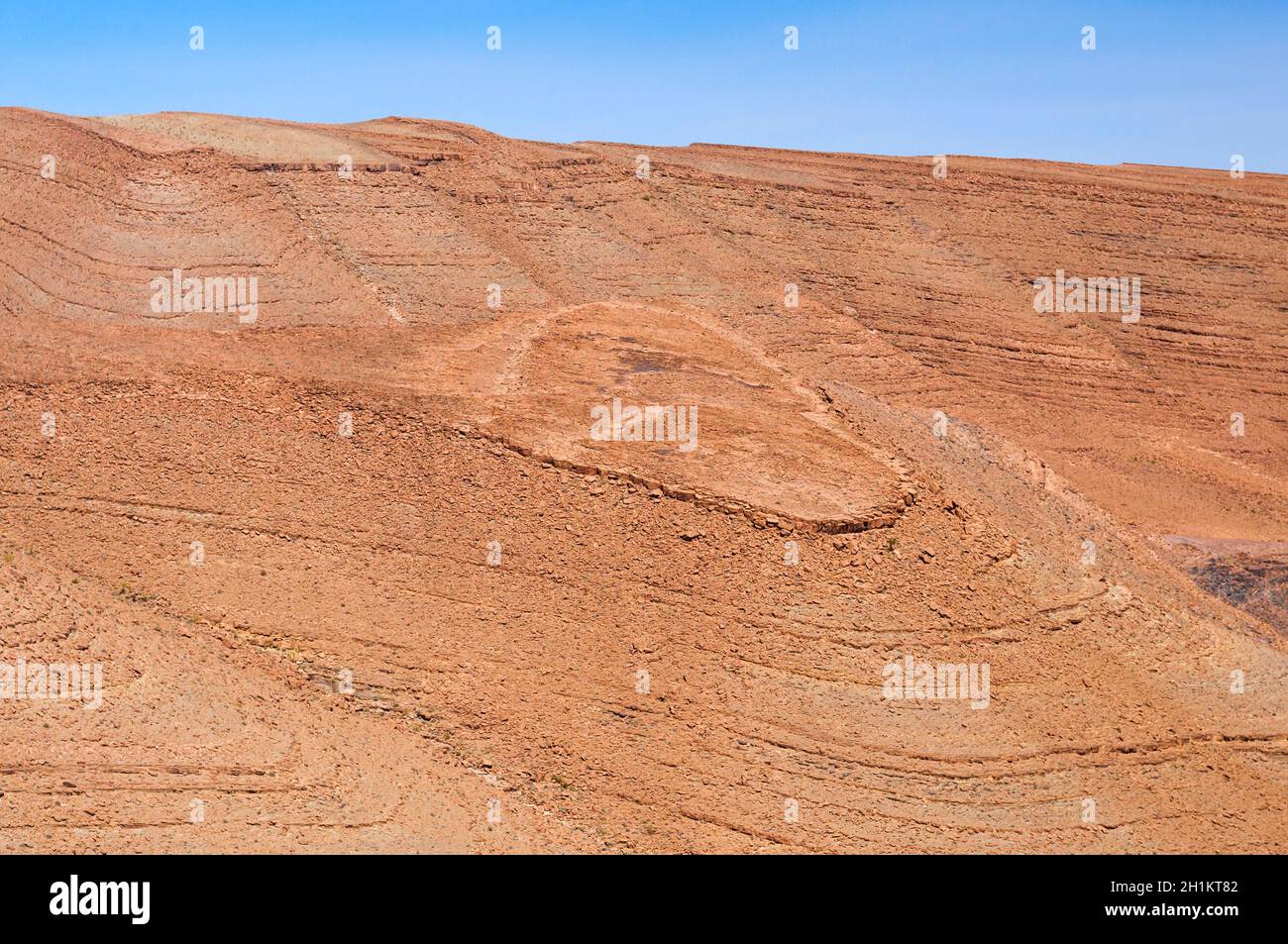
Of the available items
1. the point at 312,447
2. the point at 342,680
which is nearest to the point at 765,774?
the point at 342,680

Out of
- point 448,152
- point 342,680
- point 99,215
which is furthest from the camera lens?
point 448,152

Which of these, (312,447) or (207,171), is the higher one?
(207,171)

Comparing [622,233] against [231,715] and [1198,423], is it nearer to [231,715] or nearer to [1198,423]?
[1198,423]

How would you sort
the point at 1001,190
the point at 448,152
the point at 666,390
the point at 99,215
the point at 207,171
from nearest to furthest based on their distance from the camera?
the point at 666,390, the point at 99,215, the point at 207,171, the point at 448,152, the point at 1001,190

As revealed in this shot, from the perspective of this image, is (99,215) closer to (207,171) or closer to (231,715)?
(207,171)

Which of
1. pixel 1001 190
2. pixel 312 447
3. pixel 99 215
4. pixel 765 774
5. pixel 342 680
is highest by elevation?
pixel 1001 190

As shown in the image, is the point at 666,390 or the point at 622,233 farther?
the point at 622,233
